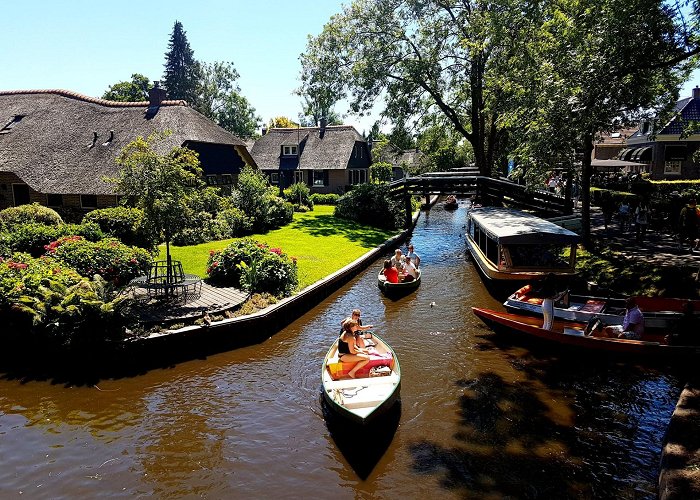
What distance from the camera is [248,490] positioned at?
8.75 meters

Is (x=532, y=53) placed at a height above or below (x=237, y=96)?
below

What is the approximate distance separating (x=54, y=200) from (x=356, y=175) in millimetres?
34205

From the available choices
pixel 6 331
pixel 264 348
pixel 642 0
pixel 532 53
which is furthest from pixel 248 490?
pixel 532 53

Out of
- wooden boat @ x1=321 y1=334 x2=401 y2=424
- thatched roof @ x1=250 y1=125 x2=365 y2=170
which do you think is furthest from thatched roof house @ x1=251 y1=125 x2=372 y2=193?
wooden boat @ x1=321 y1=334 x2=401 y2=424

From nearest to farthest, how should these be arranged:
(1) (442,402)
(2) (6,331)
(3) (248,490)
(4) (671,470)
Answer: (4) (671,470), (3) (248,490), (1) (442,402), (2) (6,331)

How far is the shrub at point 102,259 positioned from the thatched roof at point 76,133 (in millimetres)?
10427

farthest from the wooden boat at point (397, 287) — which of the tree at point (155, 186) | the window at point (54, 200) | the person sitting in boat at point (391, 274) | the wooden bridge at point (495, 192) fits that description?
the window at point (54, 200)

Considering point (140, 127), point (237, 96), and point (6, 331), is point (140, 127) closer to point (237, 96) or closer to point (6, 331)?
point (6, 331)

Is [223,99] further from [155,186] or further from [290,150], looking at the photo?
[155,186]

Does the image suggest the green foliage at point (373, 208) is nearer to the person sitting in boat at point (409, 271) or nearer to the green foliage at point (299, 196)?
the green foliage at point (299, 196)

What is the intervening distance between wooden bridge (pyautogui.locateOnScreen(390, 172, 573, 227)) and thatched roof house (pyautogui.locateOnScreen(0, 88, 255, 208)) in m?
13.4

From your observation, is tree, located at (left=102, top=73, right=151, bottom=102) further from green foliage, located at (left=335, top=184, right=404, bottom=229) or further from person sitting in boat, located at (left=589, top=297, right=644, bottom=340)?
person sitting in boat, located at (left=589, top=297, right=644, bottom=340)

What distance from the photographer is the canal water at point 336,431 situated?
8.84 m

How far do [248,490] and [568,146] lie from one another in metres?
16.1
